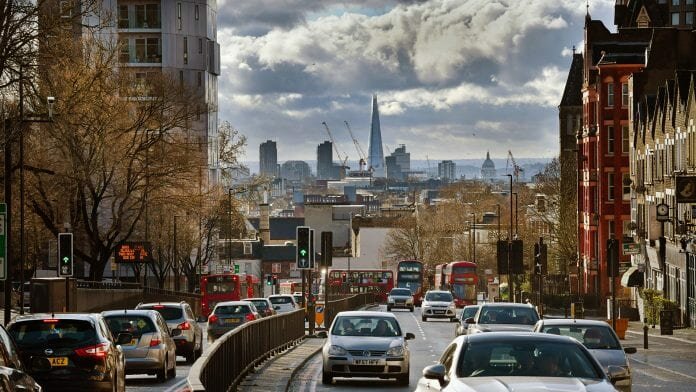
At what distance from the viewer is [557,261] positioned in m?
130

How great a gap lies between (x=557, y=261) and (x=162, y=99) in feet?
195

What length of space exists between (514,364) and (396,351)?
1554 centimetres

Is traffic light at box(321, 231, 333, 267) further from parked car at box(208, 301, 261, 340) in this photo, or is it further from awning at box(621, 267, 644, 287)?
awning at box(621, 267, 644, 287)

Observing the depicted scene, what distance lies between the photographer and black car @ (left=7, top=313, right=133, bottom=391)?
24375mm

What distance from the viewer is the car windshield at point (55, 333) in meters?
24.7

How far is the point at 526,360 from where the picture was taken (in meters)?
16.0

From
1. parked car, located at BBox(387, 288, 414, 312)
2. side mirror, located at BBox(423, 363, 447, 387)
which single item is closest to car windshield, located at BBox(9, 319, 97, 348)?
side mirror, located at BBox(423, 363, 447, 387)

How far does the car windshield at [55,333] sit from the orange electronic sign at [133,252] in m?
60.2

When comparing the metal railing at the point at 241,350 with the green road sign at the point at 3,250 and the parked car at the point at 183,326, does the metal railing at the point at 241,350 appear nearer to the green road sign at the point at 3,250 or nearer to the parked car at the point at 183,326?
the parked car at the point at 183,326

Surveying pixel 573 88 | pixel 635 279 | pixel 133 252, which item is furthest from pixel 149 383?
pixel 573 88

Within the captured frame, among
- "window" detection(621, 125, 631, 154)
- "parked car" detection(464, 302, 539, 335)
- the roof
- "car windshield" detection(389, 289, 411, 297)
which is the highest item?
the roof

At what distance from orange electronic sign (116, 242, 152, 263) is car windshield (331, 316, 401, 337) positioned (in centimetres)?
5299

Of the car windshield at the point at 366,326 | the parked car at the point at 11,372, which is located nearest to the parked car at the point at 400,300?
the car windshield at the point at 366,326

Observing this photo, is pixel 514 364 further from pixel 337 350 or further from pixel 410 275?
pixel 410 275
